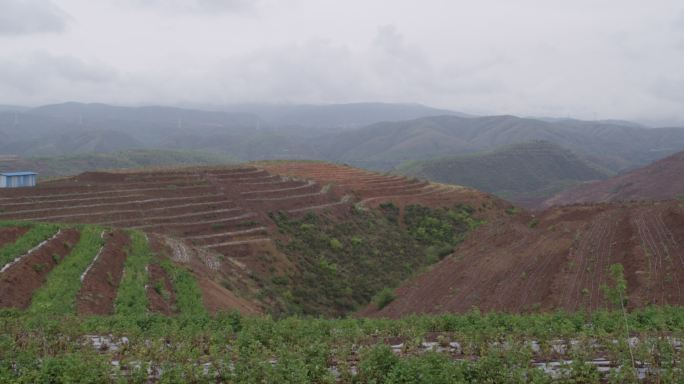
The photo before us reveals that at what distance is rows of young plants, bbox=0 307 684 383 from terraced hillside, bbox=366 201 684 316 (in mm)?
6460

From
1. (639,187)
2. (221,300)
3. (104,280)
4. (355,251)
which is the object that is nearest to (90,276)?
(104,280)

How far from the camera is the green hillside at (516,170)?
449 ft

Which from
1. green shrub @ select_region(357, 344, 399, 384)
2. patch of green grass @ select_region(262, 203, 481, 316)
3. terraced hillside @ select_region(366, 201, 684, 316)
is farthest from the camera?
patch of green grass @ select_region(262, 203, 481, 316)

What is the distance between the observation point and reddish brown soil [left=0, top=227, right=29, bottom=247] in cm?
2024

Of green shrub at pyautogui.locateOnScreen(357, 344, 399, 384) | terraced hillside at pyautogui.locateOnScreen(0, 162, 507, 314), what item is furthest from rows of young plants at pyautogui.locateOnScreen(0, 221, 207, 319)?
green shrub at pyautogui.locateOnScreen(357, 344, 399, 384)

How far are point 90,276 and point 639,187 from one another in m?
96.2

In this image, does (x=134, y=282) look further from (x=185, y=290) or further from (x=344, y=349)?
(x=344, y=349)

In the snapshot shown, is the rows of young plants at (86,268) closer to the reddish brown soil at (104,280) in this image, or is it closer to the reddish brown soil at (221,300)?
the reddish brown soil at (104,280)

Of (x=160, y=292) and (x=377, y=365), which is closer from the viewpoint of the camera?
(x=377, y=365)

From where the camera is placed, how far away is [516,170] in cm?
14912

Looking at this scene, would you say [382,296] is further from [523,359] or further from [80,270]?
[523,359]

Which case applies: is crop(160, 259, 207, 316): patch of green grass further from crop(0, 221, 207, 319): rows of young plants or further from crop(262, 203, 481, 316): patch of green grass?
crop(262, 203, 481, 316): patch of green grass

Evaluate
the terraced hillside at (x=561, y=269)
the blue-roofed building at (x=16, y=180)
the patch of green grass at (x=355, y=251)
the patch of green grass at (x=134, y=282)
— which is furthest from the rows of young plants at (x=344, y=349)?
the blue-roofed building at (x=16, y=180)

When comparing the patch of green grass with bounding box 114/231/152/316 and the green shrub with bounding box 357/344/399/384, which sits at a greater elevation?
the green shrub with bounding box 357/344/399/384
